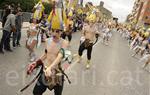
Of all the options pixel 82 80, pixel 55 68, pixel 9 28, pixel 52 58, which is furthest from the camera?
pixel 9 28

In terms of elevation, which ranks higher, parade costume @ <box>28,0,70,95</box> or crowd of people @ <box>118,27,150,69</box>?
parade costume @ <box>28,0,70,95</box>

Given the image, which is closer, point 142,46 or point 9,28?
point 9,28

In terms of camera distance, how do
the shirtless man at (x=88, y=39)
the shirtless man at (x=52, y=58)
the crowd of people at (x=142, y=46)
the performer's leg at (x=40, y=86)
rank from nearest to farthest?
the shirtless man at (x=52, y=58), the performer's leg at (x=40, y=86), the shirtless man at (x=88, y=39), the crowd of people at (x=142, y=46)

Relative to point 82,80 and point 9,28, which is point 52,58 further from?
point 9,28

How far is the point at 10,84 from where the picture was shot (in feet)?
32.8

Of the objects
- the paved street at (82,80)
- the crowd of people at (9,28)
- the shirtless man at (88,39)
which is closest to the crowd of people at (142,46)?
the shirtless man at (88,39)

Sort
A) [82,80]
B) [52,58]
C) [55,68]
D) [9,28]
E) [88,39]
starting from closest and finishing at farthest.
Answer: [55,68] < [52,58] < [82,80] < [88,39] < [9,28]

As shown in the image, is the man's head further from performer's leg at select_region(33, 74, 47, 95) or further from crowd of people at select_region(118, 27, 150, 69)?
crowd of people at select_region(118, 27, 150, 69)

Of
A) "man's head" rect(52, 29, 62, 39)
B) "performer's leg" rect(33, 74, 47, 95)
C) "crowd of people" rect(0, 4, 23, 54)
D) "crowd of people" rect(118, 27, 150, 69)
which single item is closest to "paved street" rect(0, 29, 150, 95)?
"crowd of people" rect(0, 4, 23, 54)

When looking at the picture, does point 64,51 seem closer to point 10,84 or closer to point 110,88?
point 10,84

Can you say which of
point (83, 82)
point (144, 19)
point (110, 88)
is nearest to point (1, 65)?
point (83, 82)

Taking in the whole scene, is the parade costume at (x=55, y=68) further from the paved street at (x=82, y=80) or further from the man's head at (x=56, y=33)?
the paved street at (x=82, y=80)

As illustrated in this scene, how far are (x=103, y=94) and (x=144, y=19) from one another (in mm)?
124707

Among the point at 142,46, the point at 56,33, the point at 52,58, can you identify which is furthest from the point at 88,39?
the point at 142,46
